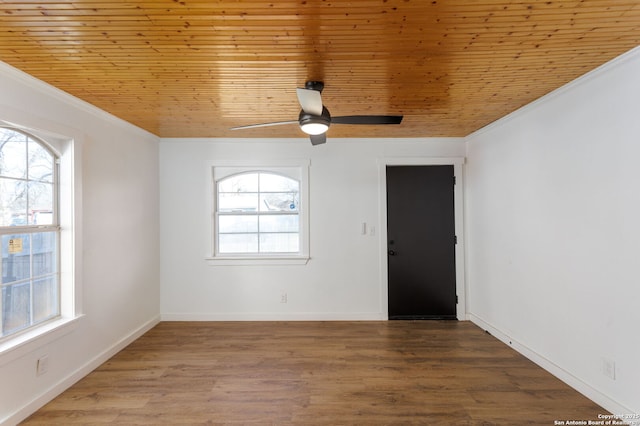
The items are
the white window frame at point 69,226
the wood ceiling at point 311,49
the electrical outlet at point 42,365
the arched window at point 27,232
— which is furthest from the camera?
the white window frame at point 69,226

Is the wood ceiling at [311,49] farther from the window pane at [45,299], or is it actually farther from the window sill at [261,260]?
the window sill at [261,260]

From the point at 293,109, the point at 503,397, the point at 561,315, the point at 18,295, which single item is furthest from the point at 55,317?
the point at 561,315

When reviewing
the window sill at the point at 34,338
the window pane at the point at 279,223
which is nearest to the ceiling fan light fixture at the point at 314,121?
the window pane at the point at 279,223

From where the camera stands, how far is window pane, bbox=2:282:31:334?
6.94 ft

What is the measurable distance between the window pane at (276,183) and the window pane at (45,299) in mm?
2334

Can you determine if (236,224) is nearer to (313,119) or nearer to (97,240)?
(97,240)

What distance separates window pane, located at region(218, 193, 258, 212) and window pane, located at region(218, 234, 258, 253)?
0.35 metres

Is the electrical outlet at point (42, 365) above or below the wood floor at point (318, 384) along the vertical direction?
above

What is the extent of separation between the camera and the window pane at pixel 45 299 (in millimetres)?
2359

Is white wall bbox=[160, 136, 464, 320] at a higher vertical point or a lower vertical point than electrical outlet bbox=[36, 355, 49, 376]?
higher

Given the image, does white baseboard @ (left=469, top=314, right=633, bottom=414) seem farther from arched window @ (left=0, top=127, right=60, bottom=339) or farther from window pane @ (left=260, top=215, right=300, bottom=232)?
arched window @ (left=0, top=127, right=60, bottom=339)

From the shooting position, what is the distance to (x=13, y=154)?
2.18m

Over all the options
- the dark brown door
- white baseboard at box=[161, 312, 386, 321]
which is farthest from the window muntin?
the dark brown door

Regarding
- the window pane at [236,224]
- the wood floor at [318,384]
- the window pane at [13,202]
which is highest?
the window pane at [13,202]
